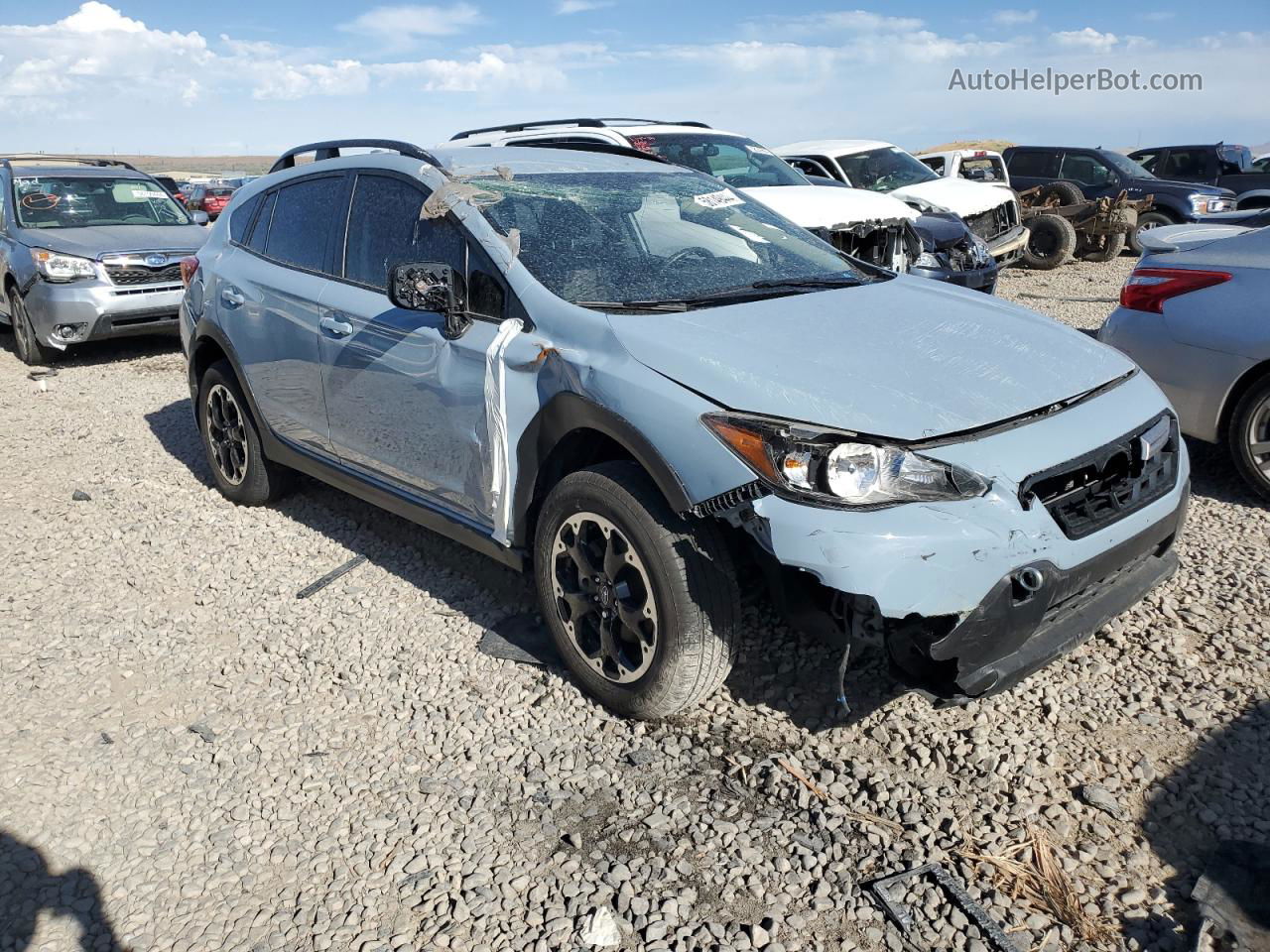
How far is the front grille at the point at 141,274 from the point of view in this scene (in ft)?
30.7

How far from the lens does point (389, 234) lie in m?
4.02

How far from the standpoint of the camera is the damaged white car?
1163cm

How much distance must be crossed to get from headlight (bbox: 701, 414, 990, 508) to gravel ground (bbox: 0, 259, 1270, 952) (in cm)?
90

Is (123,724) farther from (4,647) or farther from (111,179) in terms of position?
(111,179)

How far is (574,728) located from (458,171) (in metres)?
2.17

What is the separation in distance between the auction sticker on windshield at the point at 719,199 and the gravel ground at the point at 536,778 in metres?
1.74

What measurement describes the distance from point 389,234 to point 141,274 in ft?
22.0

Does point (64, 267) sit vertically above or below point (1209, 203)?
above

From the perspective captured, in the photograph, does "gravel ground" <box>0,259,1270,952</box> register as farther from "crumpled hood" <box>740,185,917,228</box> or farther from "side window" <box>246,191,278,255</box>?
"crumpled hood" <box>740,185,917,228</box>

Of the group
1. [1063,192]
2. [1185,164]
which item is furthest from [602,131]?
[1185,164]

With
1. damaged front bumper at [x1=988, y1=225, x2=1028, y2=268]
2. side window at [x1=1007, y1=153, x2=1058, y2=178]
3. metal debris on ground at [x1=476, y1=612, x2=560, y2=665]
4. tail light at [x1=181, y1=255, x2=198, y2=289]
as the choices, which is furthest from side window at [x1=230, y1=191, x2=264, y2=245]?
side window at [x1=1007, y1=153, x2=1058, y2=178]

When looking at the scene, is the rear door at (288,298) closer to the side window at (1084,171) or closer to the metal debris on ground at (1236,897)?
the metal debris on ground at (1236,897)

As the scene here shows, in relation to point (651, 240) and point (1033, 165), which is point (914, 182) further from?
point (651, 240)

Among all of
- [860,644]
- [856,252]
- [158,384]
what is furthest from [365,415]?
[158,384]
